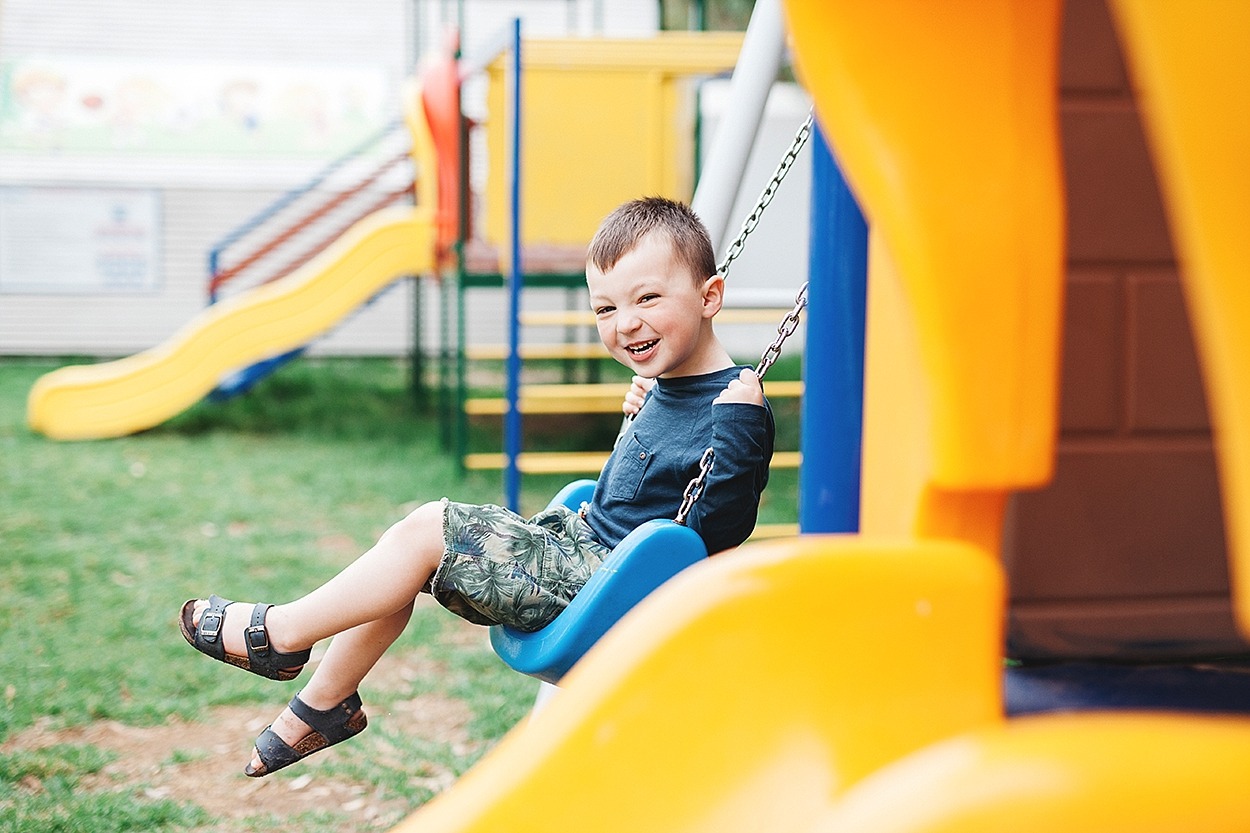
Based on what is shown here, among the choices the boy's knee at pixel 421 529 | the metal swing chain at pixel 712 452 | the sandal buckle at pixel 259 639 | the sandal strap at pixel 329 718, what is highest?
the metal swing chain at pixel 712 452

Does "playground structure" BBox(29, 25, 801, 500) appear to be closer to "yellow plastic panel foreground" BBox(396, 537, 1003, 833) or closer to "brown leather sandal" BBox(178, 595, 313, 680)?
"brown leather sandal" BBox(178, 595, 313, 680)

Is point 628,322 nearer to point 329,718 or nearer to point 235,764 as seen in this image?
point 329,718

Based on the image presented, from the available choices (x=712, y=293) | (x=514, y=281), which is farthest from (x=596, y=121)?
(x=712, y=293)

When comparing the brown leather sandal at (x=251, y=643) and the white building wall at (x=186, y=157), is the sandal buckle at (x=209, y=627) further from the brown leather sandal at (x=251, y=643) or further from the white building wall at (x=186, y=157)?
the white building wall at (x=186, y=157)

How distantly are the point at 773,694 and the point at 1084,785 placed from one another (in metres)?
0.30

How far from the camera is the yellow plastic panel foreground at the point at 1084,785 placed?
89cm

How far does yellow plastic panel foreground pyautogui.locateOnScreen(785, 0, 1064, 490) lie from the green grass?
2.10 m

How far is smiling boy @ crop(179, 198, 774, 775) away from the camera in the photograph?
6.58 ft

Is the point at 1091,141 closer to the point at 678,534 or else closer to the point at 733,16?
the point at 678,534

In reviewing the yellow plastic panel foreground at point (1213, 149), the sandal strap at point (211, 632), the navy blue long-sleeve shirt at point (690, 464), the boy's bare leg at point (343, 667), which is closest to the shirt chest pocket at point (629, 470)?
the navy blue long-sleeve shirt at point (690, 464)

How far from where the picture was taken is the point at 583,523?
2.26 m

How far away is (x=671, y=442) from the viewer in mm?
2182

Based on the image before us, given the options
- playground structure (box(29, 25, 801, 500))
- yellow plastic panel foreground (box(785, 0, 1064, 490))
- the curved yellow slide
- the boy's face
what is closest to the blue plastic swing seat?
the boy's face

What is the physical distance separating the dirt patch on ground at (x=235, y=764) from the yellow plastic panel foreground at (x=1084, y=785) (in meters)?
2.09
